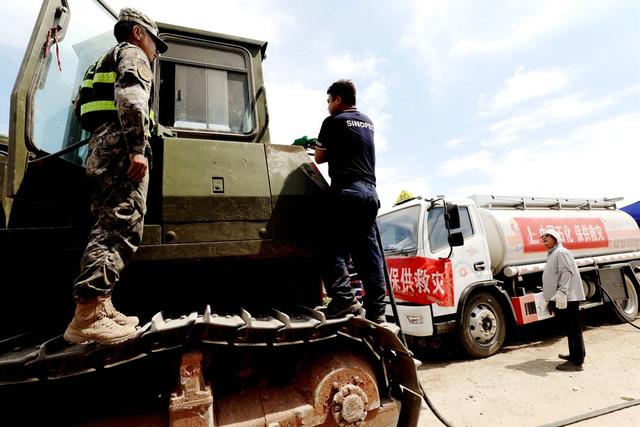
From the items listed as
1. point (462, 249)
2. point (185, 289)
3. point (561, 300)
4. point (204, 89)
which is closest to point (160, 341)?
point (185, 289)

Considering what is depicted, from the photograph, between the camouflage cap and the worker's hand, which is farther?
the worker's hand

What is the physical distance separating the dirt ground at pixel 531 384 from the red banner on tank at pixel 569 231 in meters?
2.01

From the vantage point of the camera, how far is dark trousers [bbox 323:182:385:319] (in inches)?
95.2

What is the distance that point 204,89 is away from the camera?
284 centimetres

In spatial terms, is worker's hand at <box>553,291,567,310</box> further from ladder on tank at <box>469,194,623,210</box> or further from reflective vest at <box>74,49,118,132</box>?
reflective vest at <box>74,49,118,132</box>

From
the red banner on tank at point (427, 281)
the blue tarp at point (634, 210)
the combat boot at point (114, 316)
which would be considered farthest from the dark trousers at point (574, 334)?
the blue tarp at point (634, 210)

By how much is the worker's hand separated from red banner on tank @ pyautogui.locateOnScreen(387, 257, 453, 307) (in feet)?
5.49

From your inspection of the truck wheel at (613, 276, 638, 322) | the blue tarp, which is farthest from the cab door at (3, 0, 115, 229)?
the blue tarp

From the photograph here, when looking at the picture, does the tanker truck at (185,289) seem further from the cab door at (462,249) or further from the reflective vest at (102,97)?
the cab door at (462,249)

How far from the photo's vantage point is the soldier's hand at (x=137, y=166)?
192cm

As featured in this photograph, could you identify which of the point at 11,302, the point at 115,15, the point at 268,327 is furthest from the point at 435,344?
the point at 115,15

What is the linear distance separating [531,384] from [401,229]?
10.2 ft

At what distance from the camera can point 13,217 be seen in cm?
232

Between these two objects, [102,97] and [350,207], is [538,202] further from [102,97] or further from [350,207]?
[102,97]
